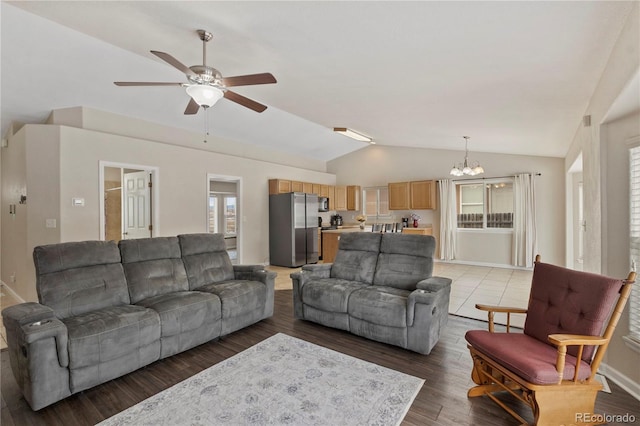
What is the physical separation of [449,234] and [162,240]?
6636 millimetres

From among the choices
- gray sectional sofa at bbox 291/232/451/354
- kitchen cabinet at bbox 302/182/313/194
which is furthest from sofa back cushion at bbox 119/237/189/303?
kitchen cabinet at bbox 302/182/313/194

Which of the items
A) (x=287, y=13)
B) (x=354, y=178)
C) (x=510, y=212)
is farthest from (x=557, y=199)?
(x=287, y=13)

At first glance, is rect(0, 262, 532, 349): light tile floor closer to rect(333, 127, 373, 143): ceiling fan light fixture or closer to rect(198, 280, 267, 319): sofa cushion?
rect(198, 280, 267, 319): sofa cushion

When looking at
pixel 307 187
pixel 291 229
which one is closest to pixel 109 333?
pixel 291 229

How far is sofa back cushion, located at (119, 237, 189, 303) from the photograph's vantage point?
3115 mm

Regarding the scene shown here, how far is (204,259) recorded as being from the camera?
3.77 meters

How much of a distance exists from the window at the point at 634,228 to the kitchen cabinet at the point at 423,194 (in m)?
5.50

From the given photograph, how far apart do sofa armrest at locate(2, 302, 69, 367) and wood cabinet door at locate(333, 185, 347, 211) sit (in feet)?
24.3

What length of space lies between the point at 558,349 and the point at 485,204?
6.39m

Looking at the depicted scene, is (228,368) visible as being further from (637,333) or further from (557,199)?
(557,199)

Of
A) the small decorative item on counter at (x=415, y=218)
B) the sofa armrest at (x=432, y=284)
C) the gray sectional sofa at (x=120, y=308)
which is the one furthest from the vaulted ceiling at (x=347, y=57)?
the small decorative item on counter at (x=415, y=218)

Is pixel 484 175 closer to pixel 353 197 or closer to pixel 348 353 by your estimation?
pixel 353 197

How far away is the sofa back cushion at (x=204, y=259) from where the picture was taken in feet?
11.8

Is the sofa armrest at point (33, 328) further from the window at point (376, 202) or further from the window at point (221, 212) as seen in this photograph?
the window at point (376, 202)
